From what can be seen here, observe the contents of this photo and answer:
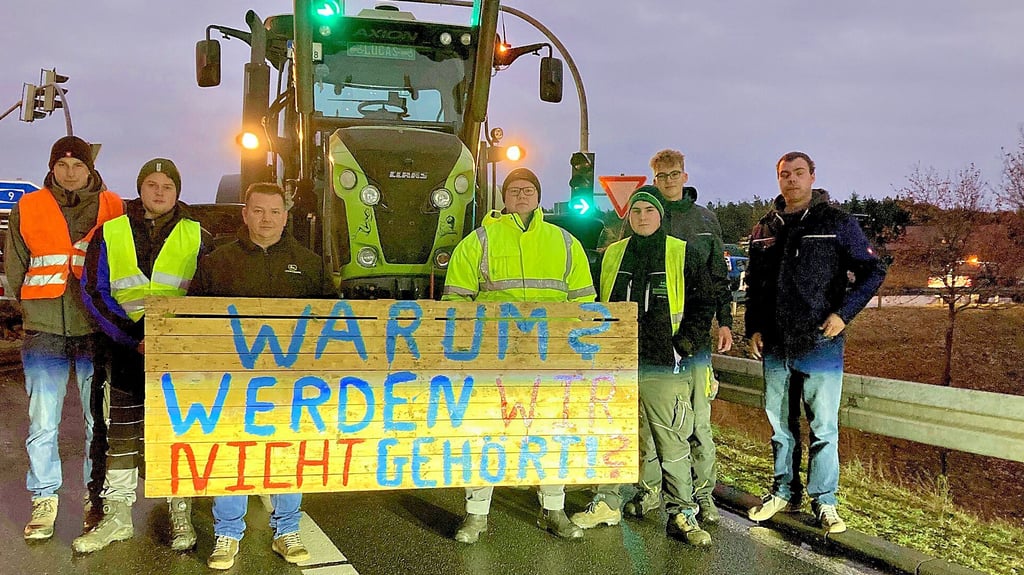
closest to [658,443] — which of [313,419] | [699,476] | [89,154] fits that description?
[699,476]

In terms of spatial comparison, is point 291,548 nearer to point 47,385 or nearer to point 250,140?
point 47,385

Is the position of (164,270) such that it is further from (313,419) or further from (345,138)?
(345,138)

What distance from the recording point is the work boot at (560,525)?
488 centimetres

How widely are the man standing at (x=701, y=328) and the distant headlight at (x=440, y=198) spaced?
5.51 ft

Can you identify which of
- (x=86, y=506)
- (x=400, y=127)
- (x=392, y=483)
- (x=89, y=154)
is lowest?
(x=86, y=506)

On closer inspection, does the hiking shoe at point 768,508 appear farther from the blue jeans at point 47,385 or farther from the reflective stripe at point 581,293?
the blue jeans at point 47,385

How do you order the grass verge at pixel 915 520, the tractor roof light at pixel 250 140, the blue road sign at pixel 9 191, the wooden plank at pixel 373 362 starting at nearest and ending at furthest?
the wooden plank at pixel 373 362
the grass verge at pixel 915 520
the tractor roof light at pixel 250 140
the blue road sign at pixel 9 191

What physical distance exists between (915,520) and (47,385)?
530 cm

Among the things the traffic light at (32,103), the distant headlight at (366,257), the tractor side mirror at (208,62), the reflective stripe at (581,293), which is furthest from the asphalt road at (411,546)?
the traffic light at (32,103)

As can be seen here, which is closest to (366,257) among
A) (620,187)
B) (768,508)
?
(768,508)

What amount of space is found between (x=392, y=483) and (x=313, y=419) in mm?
520

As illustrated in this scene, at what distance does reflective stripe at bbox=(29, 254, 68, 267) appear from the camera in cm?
483

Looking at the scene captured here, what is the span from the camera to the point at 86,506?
4.94m

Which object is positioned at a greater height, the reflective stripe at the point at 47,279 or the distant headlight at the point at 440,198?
the distant headlight at the point at 440,198
